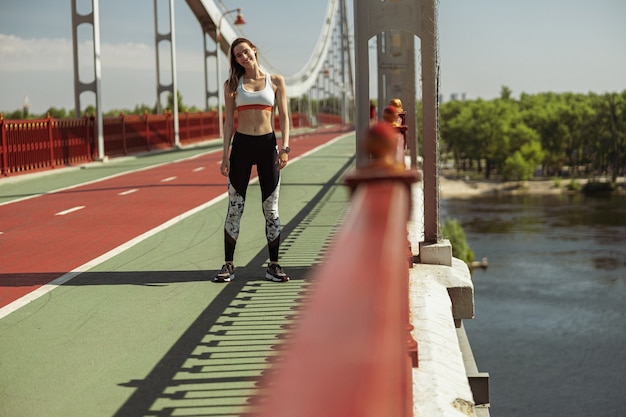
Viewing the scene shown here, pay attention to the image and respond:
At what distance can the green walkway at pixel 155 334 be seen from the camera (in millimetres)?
4336

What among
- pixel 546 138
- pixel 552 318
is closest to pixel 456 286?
pixel 552 318

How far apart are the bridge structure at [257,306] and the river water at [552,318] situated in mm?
36660

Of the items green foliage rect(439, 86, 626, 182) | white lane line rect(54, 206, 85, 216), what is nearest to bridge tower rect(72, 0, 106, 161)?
white lane line rect(54, 206, 85, 216)

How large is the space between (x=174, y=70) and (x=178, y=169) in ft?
42.6

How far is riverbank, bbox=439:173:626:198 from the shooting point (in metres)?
145

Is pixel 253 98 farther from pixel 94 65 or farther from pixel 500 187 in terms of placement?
pixel 500 187

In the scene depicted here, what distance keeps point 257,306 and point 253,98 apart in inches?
59.3

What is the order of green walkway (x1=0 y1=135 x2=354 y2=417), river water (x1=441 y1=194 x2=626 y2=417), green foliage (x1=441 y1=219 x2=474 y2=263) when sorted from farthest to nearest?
green foliage (x1=441 y1=219 x2=474 y2=263)
river water (x1=441 y1=194 x2=626 y2=417)
green walkway (x1=0 y1=135 x2=354 y2=417)

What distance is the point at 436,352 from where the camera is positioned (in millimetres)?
5387

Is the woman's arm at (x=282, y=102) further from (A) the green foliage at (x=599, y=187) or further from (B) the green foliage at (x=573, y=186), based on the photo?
(B) the green foliage at (x=573, y=186)

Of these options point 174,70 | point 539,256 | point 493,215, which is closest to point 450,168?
point 493,215

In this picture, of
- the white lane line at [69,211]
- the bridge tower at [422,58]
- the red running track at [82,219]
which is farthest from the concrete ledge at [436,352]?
the white lane line at [69,211]

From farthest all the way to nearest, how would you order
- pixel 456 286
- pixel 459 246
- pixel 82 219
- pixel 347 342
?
pixel 459 246
pixel 82 219
pixel 456 286
pixel 347 342

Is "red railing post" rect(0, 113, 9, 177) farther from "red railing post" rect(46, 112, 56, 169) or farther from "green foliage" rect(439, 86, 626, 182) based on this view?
"green foliage" rect(439, 86, 626, 182)
